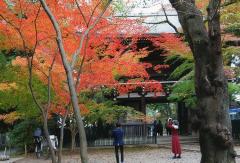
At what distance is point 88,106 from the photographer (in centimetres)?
2378

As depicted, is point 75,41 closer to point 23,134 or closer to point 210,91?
point 210,91

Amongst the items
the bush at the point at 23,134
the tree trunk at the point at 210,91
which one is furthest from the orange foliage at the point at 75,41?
the bush at the point at 23,134

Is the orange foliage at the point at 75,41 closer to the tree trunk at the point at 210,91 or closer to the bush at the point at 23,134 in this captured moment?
the tree trunk at the point at 210,91

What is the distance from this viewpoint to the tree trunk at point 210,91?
8.42 m

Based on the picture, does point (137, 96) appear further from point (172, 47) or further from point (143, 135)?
point (172, 47)

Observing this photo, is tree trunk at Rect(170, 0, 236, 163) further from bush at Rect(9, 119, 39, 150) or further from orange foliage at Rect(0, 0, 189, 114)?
bush at Rect(9, 119, 39, 150)

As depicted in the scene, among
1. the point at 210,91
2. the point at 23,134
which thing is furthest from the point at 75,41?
the point at 23,134

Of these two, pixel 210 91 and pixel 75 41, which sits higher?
pixel 75 41

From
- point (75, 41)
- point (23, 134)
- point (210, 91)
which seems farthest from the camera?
point (23, 134)

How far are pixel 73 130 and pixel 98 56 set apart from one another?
6646mm

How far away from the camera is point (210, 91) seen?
333 inches

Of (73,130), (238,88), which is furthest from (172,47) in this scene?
(73,130)

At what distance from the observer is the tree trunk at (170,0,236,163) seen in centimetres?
842

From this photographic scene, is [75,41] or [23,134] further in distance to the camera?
[23,134]
